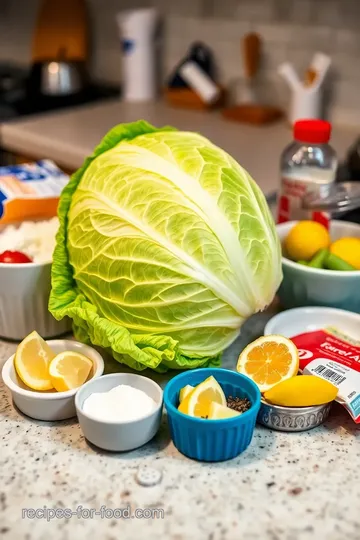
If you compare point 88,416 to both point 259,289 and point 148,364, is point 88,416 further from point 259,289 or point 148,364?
point 259,289

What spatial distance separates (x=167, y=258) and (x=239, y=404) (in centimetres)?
21

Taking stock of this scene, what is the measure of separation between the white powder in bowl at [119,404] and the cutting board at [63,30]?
1.83 meters

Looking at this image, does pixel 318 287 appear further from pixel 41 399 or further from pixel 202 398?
pixel 41 399

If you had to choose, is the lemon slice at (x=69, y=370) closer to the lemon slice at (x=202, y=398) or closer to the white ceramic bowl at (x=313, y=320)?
the lemon slice at (x=202, y=398)

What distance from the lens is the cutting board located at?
2.40 meters

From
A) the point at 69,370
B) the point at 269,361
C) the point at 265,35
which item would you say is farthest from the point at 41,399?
the point at 265,35

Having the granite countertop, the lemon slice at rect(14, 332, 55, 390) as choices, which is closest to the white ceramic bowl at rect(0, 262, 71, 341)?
the lemon slice at rect(14, 332, 55, 390)

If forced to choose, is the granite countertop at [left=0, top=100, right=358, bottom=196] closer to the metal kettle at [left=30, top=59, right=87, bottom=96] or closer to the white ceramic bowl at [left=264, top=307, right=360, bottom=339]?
the metal kettle at [left=30, top=59, right=87, bottom=96]

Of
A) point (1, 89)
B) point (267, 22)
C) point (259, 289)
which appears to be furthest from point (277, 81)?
point (259, 289)

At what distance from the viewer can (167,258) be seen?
87 centimetres

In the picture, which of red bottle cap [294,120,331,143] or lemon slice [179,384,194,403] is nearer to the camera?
lemon slice [179,384,194,403]

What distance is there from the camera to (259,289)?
3.01 ft

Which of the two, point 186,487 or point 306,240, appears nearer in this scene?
point 186,487

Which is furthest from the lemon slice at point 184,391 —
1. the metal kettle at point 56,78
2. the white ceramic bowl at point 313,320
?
the metal kettle at point 56,78
